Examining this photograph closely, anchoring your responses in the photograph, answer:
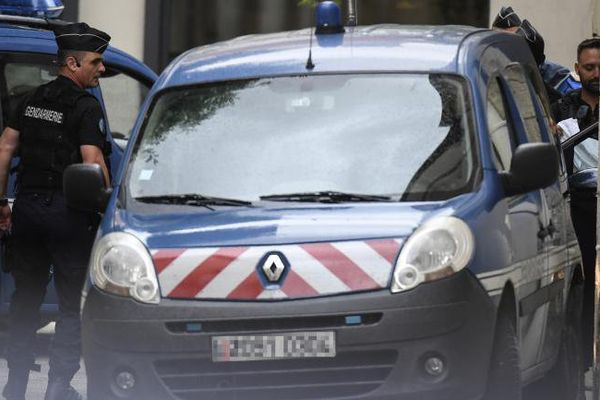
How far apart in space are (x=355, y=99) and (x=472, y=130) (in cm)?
51

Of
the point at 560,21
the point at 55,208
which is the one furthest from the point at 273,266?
the point at 560,21

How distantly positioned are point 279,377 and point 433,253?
2.32ft

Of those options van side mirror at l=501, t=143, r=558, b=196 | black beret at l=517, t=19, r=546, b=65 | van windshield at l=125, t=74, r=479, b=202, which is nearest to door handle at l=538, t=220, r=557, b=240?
van side mirror at l=501, t=143, r=558, b=196

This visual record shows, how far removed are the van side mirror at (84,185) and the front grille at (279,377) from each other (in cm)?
101

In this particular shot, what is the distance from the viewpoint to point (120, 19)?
1923 centimetres

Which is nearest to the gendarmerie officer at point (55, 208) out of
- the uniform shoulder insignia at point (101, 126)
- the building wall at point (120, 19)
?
the uniform shoulder insignia at point (101, 126)

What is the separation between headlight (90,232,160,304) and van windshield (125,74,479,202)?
17.1 inches

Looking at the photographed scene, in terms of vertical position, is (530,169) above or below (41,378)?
above

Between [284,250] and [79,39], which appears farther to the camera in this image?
[79,39]

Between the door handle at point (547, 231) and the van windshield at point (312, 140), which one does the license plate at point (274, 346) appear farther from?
the door handle at point (547, 231)

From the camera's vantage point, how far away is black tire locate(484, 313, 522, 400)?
713 centimetres

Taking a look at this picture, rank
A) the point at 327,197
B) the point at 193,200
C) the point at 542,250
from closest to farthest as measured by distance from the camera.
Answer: the point at 327,197, the point at 193,200, the point at 542,250

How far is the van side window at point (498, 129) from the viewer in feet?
25.4

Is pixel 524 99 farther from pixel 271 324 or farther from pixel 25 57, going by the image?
pixel 25 57
